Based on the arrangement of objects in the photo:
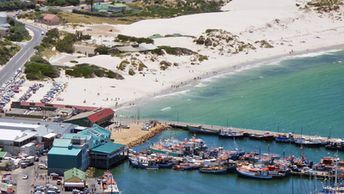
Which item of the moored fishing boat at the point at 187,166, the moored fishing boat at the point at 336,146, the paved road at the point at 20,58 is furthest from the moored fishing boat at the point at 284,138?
the paved road at the point at 20,58

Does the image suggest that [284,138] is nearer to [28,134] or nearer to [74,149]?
[74,149]

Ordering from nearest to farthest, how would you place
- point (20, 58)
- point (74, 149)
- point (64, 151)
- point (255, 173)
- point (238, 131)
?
1. point (64, 151)
2. point (74, 149)
3. point (255, 173)
4. point (238, 131)
5. point (20, 58)

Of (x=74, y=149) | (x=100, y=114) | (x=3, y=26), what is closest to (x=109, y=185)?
(x=74, y=149)

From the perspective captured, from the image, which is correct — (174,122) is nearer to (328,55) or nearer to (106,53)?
(106,53)

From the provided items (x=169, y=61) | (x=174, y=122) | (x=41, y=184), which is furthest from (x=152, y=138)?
(x=169, y=61)

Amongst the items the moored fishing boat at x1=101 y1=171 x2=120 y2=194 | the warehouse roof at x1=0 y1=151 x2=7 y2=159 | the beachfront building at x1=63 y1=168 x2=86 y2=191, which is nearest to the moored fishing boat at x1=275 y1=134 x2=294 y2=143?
Result: the moored fishing boat at x1=101 y1=171 x2=120 y2=194

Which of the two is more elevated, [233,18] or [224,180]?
[233,18]

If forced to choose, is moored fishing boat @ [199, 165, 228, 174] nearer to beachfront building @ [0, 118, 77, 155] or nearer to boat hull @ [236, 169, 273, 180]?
boat hull @ [236, 169, 273, 180]
